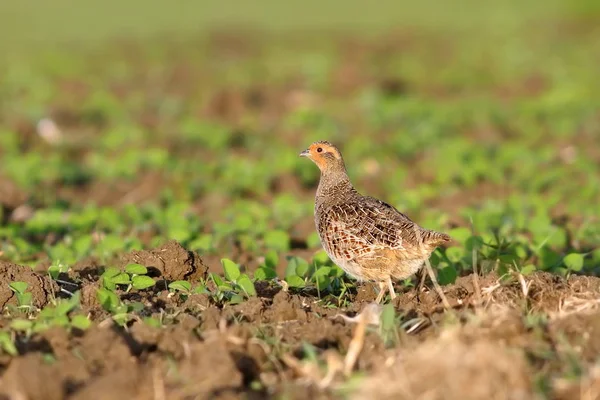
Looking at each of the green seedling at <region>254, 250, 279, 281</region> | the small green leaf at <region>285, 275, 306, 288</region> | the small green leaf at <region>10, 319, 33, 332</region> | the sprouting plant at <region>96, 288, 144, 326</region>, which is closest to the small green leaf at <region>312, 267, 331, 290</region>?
the small green leaf at <region>285, 275, 306, 288</region>

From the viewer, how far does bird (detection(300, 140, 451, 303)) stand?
5.66 metres

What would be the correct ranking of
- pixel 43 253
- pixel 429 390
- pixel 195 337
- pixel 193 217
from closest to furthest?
pixel 429 390
pixel 195 337
pixel 43 253
pixel 193 217

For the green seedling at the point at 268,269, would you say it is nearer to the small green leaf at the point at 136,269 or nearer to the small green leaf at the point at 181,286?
the small green leaf at the point at 181,286

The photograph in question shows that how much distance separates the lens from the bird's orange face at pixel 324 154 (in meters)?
6.74

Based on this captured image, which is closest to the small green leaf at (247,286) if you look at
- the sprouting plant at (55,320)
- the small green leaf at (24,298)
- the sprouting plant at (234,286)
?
the sprouting plant at (234,286)

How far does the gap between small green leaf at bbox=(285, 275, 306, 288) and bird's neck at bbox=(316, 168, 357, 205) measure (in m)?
0.77

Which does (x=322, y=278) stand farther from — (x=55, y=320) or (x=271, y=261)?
(x=55, y=320)

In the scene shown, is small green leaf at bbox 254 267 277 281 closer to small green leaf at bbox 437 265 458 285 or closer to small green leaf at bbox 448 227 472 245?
small green leaf at bbox 437 265 458 285

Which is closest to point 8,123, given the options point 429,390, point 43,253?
point 43,253

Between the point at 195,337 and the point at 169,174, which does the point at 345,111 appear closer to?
the point at 169,174

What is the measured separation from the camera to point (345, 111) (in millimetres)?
13859

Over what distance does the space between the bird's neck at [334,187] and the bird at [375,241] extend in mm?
165

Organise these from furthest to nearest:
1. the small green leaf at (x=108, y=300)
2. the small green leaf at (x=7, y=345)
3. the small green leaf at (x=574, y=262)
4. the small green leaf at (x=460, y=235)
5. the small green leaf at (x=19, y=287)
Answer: the small green leaf at (x=460, y=235)
the small green leaf at (x=574, y=262)
the small green leaf at (x=19, y=287)
the small green leaf at (x=108, y=300)
the small green leaf at (x=7, y=345)

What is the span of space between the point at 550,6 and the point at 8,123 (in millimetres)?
15022
